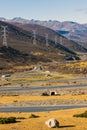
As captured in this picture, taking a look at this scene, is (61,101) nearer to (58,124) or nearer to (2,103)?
(2,103)

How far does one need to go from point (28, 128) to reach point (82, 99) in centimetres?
4577

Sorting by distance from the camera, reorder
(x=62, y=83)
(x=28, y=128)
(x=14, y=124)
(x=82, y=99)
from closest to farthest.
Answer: (x=28, y=128), (x=14, y=124), (x=82, y=99), (x=62, y=83)

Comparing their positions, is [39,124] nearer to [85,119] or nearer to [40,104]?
[85,119]

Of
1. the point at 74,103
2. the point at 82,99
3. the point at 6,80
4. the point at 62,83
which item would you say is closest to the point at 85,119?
the point at 74,103

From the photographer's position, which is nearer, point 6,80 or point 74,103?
point 74,103

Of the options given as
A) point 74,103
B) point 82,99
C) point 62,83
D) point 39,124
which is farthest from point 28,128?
point 62,83

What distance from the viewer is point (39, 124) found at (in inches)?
1857

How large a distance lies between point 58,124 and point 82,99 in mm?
44828

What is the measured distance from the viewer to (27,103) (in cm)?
8756

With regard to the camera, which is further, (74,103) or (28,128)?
(74,103)

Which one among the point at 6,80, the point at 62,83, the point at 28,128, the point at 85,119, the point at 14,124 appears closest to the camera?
the point at 28,128

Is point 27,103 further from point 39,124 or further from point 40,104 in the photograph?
point 39,124

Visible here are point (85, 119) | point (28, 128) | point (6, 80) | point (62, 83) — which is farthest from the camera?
point (6, 80)

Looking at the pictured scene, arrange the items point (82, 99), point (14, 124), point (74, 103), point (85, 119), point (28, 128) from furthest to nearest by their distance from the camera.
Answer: point (82, 99) < point (74, 103) < point (85, 119) < point (14, 124) < point (28, 128)
